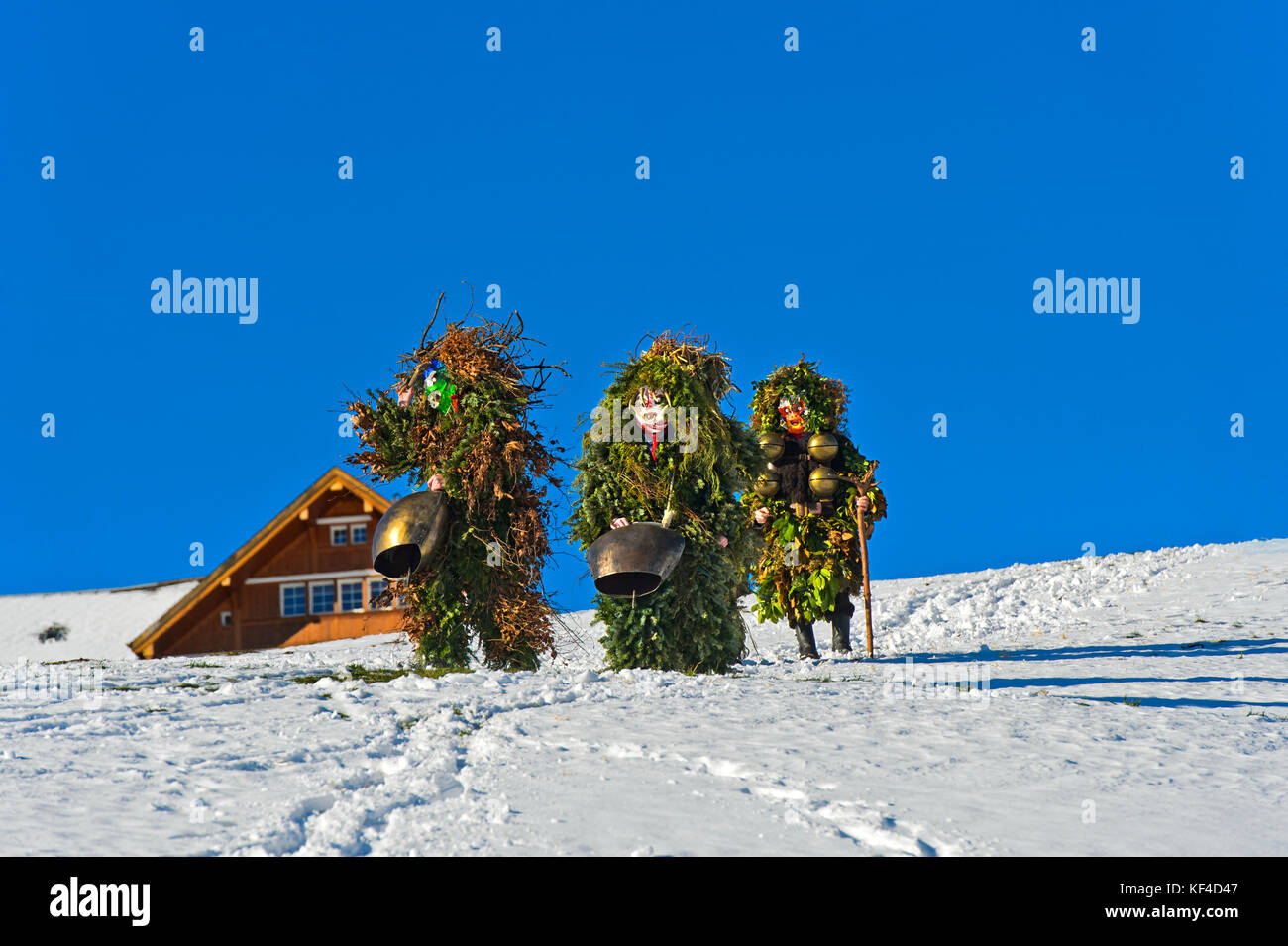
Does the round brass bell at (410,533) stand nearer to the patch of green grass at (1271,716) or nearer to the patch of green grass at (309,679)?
the patch of green grass at (309,679)

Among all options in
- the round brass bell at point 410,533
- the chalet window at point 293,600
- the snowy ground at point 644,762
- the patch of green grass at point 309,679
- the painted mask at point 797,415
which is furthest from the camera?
the chalet window at point 293,600

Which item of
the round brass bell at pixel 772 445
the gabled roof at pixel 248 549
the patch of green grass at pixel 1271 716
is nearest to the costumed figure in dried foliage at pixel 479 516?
the round brass bell at pixel 772 445

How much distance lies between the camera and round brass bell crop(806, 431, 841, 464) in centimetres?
1645

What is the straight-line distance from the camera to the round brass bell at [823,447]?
16.5 m

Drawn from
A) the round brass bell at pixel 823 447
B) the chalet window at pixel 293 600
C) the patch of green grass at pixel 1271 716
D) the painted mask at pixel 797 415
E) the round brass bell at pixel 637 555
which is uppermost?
the painted mask at pixel 797 415

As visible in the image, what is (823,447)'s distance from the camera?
16.5 m

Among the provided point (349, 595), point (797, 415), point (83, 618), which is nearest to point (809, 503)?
point (797, 415)

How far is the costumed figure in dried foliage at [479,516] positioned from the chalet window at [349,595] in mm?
12318

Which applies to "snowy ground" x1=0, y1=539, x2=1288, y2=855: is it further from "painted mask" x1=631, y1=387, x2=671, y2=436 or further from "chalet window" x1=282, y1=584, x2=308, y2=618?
"chalet window" x1=282, y1=584, x2=308, y2=618

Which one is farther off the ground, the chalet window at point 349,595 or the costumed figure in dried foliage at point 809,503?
the costumed figure in dried foliage at point 809,503

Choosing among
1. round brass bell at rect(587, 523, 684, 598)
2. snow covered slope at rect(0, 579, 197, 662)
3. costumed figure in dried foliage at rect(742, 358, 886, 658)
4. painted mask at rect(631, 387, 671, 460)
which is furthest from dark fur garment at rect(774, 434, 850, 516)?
snow covered slope at rect(0, 579, 197, 662)

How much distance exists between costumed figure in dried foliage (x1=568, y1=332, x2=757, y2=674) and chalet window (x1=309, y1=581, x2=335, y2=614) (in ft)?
44.4
